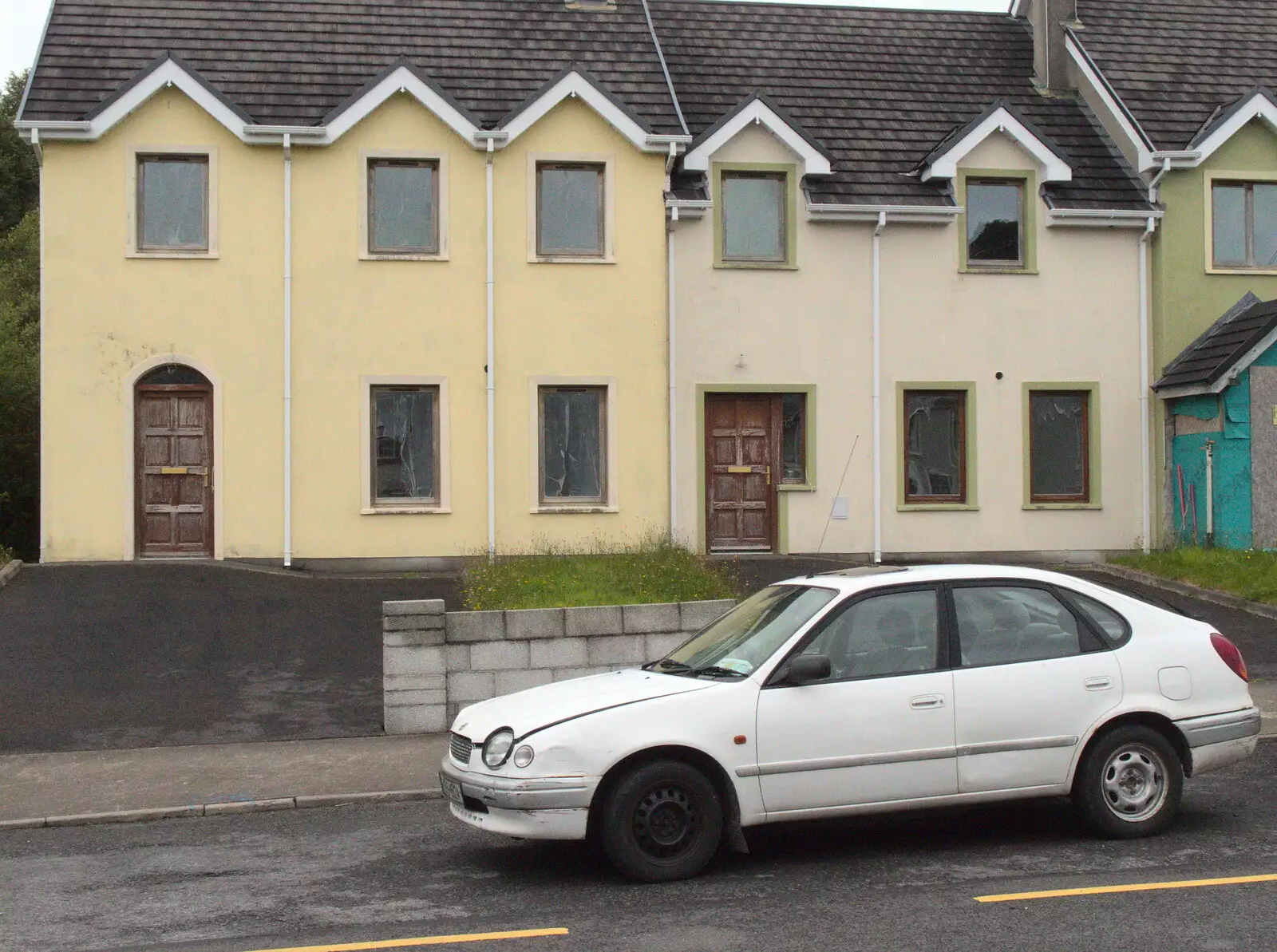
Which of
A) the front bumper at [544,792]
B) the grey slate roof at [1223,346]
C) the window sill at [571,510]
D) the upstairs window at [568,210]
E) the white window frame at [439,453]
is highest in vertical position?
the upstairs window at [568,210]

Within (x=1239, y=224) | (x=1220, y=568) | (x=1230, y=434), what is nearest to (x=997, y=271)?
(x=1239, y=224)

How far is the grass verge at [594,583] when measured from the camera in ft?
43.4

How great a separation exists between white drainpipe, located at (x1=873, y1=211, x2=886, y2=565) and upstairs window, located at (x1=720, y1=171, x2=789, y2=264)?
50.8 inches

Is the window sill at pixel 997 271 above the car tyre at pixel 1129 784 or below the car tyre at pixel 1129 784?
above

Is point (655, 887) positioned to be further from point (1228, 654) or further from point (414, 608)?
point (414, 608)

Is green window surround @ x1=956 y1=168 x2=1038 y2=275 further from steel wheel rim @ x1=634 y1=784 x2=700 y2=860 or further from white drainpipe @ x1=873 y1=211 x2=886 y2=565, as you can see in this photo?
steel wheel rim @ x1=634 y1=784 x2=700 y2=860

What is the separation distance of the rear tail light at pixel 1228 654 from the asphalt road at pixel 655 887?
0.87 metres

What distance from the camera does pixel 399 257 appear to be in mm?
19172

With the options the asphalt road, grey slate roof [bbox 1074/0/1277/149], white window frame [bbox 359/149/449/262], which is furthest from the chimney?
the asphalt road

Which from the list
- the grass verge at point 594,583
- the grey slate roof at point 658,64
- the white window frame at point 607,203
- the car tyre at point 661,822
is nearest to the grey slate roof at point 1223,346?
the grey slate roof at point 658,64

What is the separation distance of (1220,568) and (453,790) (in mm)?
13567

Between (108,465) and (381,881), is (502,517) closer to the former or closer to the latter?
(108,465)

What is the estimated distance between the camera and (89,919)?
6.94 metres

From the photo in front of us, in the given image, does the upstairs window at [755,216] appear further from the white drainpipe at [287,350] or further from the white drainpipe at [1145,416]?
the white drainpipe at [287,350]
